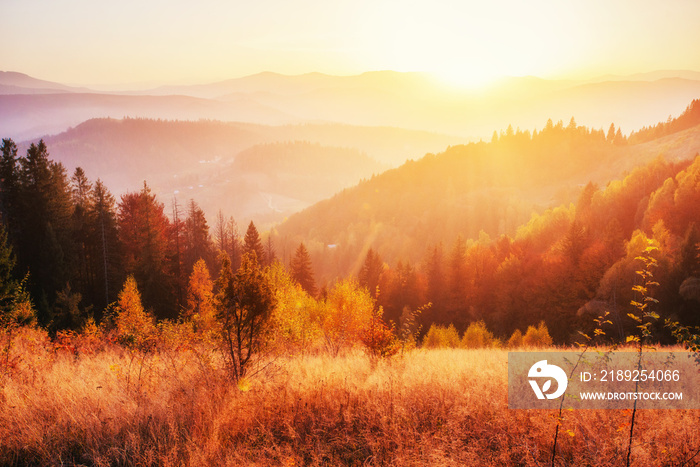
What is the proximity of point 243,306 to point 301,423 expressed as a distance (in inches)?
99.2

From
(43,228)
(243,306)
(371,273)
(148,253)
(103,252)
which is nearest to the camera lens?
(243,306)

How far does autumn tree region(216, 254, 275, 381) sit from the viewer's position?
7.41 metres

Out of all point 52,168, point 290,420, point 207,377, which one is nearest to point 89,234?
point 52,168

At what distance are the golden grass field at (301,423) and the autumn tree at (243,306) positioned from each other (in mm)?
581

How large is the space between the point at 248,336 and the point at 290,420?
2191 millimetres

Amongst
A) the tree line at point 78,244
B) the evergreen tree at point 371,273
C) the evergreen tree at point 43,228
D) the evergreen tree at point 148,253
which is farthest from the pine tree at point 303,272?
the evergreen tree at point 43,228

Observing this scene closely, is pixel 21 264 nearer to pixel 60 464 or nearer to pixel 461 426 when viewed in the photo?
pixel 60 464

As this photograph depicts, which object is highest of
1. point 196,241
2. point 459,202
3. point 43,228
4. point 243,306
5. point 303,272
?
point 43,228

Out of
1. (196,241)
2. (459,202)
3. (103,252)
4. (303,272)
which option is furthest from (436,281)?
(459,202)

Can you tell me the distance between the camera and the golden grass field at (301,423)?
17.7 feet

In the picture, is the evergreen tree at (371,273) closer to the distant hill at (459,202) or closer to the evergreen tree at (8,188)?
the evergreen tree at (8,188)

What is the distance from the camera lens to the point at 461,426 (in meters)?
6.18

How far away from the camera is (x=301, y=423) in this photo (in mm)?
6223

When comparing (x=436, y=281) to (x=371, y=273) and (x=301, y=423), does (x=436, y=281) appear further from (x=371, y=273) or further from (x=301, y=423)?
(x=301, y=423)
